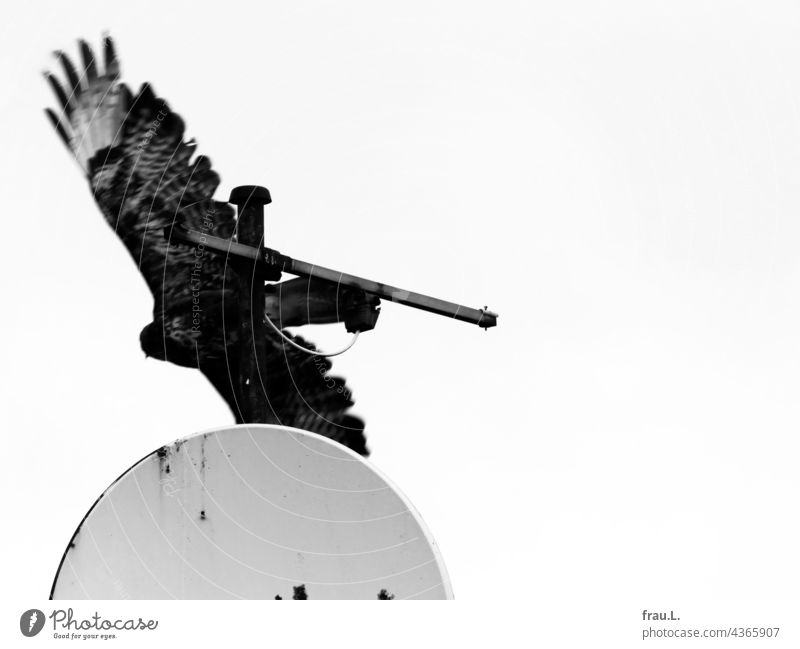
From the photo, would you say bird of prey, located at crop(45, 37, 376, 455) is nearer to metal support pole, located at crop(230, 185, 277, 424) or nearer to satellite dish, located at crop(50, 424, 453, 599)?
metal support pole, located at crop(230, 185, 277, 424)

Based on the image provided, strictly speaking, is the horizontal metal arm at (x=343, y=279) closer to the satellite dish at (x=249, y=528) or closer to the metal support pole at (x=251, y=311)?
the metal support pole at (x=251, y=311)

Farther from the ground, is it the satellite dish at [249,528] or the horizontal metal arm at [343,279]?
the horizontal metal arm at [343,279]

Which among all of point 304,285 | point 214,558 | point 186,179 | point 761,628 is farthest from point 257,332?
point 761,628

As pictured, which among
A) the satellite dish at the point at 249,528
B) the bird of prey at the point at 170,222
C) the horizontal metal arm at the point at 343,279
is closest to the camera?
the satellite dish at the point at 249,528

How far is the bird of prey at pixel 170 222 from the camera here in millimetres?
7203

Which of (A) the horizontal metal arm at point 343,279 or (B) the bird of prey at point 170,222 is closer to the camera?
(A) the horizontal metal arm at point 343,279

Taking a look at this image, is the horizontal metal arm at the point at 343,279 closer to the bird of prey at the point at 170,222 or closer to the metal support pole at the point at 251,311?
the metal support pole at the point at 251,311

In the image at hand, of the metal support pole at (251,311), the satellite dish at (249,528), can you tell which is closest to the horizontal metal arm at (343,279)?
the metal support pole at (251,311)

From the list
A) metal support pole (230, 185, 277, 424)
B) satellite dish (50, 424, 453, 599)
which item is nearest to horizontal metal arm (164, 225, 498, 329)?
metal support pole (230, 185, 277, 424)

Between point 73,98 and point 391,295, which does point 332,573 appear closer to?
point 391,295

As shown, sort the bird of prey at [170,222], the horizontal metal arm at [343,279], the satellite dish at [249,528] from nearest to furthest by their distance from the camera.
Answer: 1. the satellite dish at [249,528]
2. the horizontal metal arm at [343,279]
3. the bird of prey at [170,222]

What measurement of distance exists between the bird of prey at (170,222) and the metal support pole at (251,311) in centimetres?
76

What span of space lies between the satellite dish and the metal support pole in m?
1.37

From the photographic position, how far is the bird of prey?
7203 mm
